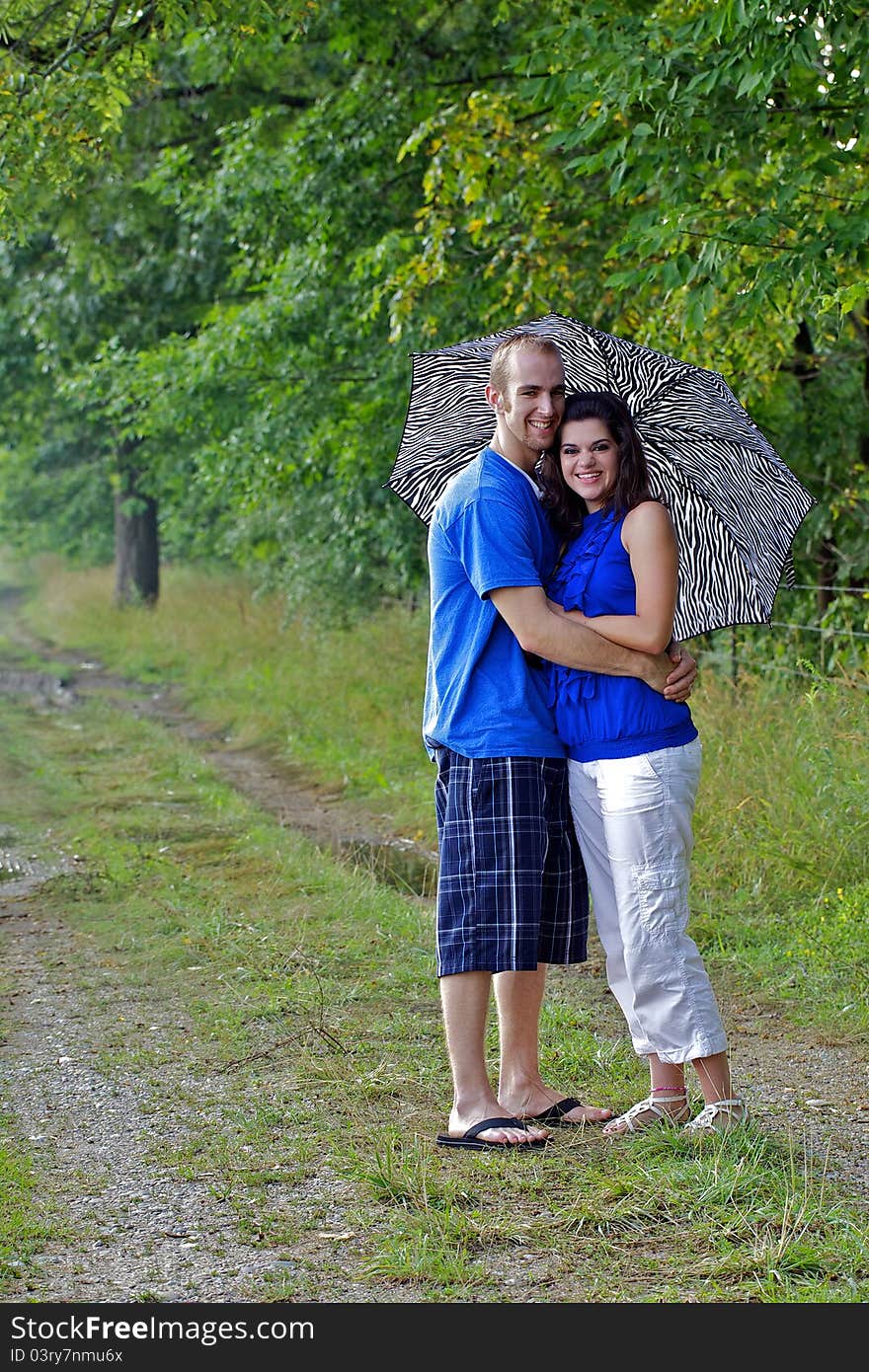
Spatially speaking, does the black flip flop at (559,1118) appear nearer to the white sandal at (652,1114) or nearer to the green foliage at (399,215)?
the white sandal at (652,1114)

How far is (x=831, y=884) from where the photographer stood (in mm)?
6625

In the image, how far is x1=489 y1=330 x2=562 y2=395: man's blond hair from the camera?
408 cm

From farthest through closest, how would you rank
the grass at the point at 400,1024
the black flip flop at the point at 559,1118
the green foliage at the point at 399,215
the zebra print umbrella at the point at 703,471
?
1. the green foliage at the point at 399,215
2. the zebra print umbrella at the point at 703,471
3. the black flip flop at the point at 559,1118
4. the grass at the point at 400,1024

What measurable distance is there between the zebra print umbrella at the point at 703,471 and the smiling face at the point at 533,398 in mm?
251

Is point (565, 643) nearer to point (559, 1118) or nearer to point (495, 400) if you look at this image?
point (495, 400)

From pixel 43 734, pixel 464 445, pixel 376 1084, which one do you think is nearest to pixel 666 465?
pixel 464 445

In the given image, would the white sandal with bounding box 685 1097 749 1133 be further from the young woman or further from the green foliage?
the green foliage

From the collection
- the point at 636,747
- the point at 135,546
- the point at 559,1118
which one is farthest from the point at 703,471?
the point at 135,546

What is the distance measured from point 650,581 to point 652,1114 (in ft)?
5.04

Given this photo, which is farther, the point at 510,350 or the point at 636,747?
the point at 510,350

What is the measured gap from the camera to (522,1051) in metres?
4.31

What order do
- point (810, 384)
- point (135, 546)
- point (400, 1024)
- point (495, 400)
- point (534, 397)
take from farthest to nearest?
point (135, 546)
point (810, 384)
point (400, 1024)
point (495, 400)
point (534, 397)

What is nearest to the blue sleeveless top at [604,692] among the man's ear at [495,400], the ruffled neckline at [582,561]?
the ruffled neckline at [582,561]

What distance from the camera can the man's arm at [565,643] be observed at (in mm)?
3945
